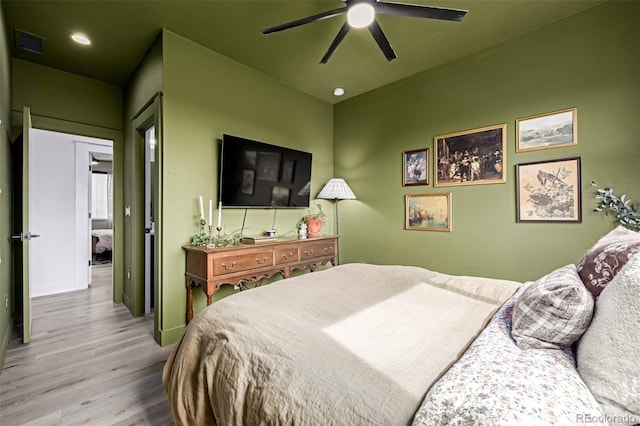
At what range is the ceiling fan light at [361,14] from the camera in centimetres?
181

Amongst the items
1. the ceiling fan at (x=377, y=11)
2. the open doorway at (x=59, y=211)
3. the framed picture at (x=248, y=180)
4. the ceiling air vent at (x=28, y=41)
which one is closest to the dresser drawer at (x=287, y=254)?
the framed picture at (x=248, y=180)

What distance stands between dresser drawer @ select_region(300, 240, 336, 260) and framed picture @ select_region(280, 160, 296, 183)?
2.80 feet

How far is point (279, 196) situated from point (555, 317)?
293 cm

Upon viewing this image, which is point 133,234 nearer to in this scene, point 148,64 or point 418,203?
point 148,64

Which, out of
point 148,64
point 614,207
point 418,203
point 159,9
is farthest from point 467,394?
point 148,64

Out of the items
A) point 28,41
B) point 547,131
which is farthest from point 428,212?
point 28,41

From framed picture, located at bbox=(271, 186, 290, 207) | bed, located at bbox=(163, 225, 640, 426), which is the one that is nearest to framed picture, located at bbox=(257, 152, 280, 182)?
framed picture, located at bbox=(271, 186, 290, 207)

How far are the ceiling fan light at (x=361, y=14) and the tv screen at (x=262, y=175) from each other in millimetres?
1586

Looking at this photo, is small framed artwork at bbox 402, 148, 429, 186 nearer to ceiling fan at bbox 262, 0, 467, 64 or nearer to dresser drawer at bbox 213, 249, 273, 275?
ceiling fan at bbox 262, 0, 467, 64

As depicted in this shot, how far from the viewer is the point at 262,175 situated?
10.6 ft

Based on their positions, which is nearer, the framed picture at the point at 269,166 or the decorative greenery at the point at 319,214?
the framed picture at the point at 269,166

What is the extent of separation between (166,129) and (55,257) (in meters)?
3.27

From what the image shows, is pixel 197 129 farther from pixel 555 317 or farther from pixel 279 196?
pixel 555 317

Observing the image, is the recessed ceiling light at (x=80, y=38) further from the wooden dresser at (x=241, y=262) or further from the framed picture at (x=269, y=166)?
the wooden dresser at (x=241, y=262)
